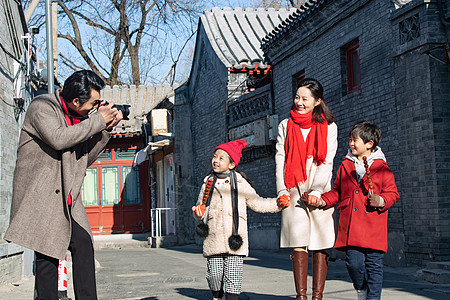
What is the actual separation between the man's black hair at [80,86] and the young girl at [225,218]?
5.93 feet

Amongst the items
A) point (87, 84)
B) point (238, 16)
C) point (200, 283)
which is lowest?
point (200, 283)

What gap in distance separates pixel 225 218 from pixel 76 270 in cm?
181

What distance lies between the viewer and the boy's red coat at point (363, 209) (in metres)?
4.77

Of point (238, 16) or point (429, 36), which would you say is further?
point (238, 16)

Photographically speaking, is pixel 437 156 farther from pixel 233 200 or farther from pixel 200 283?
pixel 233 200

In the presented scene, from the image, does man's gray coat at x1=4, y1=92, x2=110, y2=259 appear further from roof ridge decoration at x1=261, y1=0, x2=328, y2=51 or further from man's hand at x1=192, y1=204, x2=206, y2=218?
roof ridge decoration at x1=261, y1=0, x2=328, y2=51

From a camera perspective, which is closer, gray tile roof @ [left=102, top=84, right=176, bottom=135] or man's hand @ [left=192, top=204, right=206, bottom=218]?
man's hand @ [left=192, top=204, right=206, bottom=218]

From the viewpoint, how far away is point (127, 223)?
2441cm

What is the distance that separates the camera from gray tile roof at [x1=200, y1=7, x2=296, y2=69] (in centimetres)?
1762

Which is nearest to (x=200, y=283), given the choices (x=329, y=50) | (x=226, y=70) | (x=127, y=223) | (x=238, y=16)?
(x=329, y=50)

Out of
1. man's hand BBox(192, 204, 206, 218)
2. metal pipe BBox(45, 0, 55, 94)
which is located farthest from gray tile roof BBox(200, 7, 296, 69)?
man's hand BBox(192, 204, 206, 218)

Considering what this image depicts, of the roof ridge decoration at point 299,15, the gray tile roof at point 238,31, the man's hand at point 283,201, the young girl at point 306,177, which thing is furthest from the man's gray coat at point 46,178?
the gray tile roof at point 238,31

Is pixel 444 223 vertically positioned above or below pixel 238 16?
below

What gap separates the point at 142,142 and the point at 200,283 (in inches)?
667
